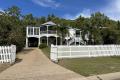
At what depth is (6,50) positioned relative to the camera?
19344 mm

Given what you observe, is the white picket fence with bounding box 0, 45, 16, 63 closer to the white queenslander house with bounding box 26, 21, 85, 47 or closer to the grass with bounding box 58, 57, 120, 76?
the grass with bounding box 58, 57, 120, 76

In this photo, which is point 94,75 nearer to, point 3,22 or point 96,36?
point 3,22

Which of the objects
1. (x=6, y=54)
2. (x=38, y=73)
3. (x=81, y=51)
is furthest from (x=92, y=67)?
(x=81, y=51)

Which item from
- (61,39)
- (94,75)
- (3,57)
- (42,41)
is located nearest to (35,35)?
(42,41)

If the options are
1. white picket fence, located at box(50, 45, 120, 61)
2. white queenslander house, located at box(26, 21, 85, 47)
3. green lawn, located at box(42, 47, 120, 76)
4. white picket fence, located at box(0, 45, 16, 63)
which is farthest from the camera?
white queenslander house, located at box(26, 21, 85, 47)

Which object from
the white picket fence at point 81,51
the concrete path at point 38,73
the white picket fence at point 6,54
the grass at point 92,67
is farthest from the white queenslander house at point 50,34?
the concrete path at point 38,73

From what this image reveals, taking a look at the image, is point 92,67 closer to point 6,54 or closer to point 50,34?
point 6,54

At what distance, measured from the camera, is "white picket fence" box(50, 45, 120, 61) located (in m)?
23.1

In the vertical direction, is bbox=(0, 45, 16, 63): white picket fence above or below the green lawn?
above

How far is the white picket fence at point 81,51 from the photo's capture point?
2308cm

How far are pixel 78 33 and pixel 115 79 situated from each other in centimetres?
4974

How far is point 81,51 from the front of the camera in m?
25.2

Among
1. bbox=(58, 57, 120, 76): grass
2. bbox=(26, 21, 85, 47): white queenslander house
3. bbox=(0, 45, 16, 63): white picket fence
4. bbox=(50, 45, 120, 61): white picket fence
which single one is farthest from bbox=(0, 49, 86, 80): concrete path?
bbox=(26, 21, 85, 47): white queenslander house

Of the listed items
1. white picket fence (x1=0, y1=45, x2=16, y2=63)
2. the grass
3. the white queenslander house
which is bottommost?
the grass
